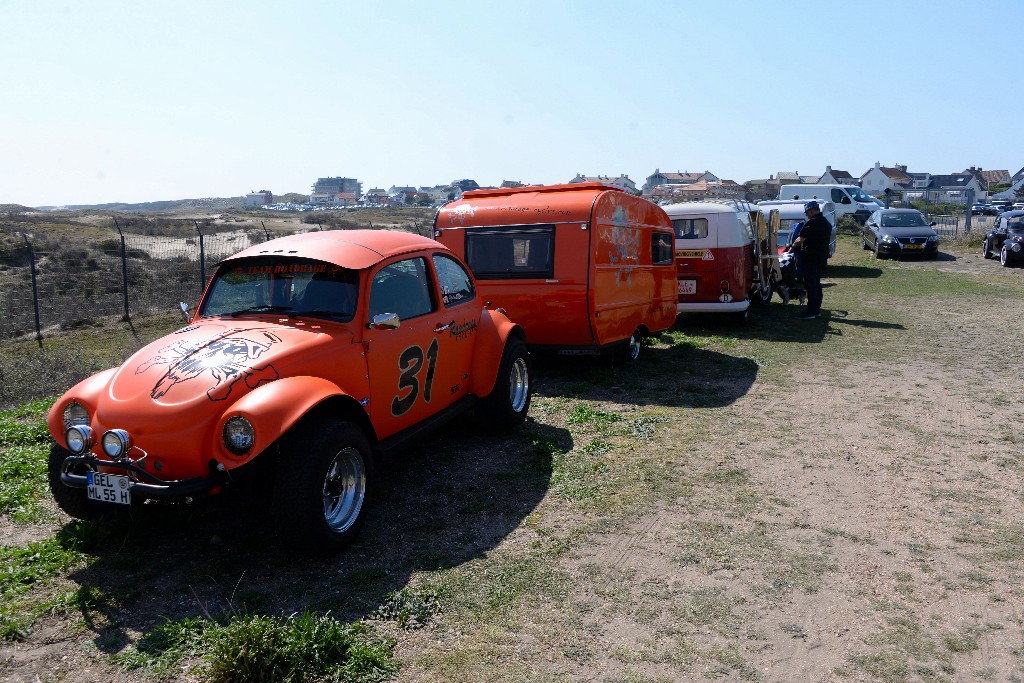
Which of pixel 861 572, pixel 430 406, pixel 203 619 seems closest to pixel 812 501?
pixel 861 572

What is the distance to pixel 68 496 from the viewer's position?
486 centimetres

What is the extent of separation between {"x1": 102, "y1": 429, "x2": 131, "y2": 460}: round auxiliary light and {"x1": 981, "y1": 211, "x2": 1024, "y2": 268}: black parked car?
25.6m

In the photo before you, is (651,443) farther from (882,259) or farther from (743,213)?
(882,259)

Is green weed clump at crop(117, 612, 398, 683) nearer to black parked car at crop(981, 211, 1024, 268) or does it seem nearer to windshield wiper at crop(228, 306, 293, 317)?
windshield wiper at crop(228, 306, 293, 317)

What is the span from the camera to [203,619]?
163 inches

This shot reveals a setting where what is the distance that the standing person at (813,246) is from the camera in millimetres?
14422

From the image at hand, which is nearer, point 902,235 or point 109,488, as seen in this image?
point 109,488

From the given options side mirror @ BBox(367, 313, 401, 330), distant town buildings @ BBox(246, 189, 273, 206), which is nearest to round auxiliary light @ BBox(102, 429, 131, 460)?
side mirror @ BBox(367, 313, 401, 330)

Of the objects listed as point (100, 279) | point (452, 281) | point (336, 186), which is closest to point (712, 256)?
point (452, 281)

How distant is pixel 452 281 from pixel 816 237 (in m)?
9.67

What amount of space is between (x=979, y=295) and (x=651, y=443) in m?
13.9

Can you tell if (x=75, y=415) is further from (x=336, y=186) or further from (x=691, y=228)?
(x=336, y=186)

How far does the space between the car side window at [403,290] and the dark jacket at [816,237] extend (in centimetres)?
997

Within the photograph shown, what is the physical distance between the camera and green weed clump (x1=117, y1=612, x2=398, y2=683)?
11.8ft
